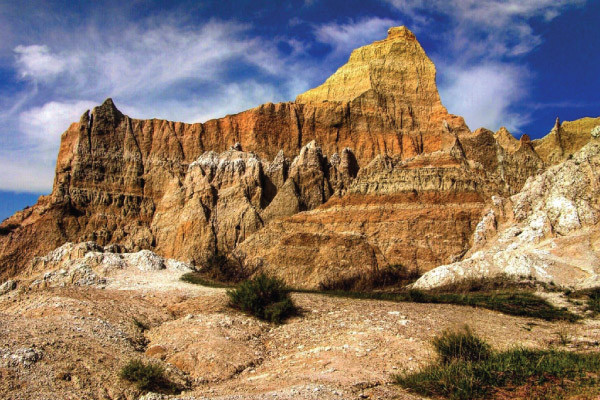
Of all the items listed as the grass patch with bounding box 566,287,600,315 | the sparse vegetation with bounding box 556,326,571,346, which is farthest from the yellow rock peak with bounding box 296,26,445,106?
the sparse vegetation with bounding box 556,326,571,346

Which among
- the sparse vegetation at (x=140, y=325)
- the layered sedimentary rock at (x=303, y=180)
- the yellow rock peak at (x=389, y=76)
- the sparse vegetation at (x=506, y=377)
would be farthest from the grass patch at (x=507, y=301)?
the yellow rock peak at (x=389, y=76)

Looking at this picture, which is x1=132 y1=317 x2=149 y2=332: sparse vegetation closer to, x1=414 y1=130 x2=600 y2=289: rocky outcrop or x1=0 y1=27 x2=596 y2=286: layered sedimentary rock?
x1=414 y1=130 x2=600 y2=289: rocky outcrop

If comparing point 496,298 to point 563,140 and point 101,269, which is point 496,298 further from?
point 563,140

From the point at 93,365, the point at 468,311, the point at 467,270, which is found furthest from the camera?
the point at 467,270

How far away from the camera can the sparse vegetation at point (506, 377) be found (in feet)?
24.0

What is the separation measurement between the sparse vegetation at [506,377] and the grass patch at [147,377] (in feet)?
12.8

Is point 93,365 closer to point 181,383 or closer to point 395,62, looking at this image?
point 181,383

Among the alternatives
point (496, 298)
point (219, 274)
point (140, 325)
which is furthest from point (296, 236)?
point (140, 325)

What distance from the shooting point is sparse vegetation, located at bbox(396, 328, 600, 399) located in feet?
24.0

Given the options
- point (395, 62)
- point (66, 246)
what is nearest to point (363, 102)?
point (395, 62)

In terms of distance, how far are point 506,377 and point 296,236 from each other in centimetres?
3106

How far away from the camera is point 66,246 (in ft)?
134

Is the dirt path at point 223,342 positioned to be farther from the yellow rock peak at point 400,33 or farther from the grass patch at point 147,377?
the yellow rock peak at point 400,33

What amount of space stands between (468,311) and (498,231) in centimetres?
1977
